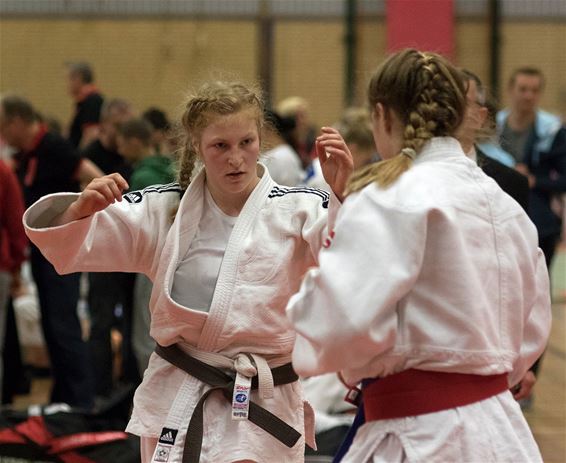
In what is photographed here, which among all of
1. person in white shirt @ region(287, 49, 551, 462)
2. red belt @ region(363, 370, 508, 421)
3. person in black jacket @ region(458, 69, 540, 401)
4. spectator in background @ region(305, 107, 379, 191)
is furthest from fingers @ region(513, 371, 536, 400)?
spectator in background @ region(305, 107, 379, 191)

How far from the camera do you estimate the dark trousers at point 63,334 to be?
269 inches

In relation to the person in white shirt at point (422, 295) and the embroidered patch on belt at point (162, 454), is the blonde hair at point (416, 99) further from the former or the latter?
the embroidered patch on belt at point (162, 454)

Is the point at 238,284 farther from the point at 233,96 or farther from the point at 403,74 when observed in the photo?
→ the point at 403,74

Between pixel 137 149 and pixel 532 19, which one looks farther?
pixel 532 19

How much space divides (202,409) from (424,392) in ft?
3.24

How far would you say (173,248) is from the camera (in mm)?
3475

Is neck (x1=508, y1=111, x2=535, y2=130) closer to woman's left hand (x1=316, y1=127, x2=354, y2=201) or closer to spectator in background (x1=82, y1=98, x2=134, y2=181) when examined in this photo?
spectator in background (x1=82, y1=98, x2=134, y2=181)

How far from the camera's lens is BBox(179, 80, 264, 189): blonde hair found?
3510mm

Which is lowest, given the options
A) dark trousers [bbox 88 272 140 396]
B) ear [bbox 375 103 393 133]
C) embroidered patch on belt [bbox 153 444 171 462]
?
dark trousers [bbox 88 272 140 396]

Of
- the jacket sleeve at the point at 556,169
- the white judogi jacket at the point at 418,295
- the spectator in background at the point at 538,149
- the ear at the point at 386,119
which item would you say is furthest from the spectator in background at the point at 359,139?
the white judogi jacket at the point at 418,295

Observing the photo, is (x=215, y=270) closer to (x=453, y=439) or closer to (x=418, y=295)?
(x=418, y=295)

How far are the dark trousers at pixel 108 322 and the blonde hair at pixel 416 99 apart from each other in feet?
14.0

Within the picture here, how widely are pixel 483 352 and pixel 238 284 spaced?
100 cm

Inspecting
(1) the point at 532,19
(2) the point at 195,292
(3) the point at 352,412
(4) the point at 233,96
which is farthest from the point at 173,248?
(1) the point at 532,19
